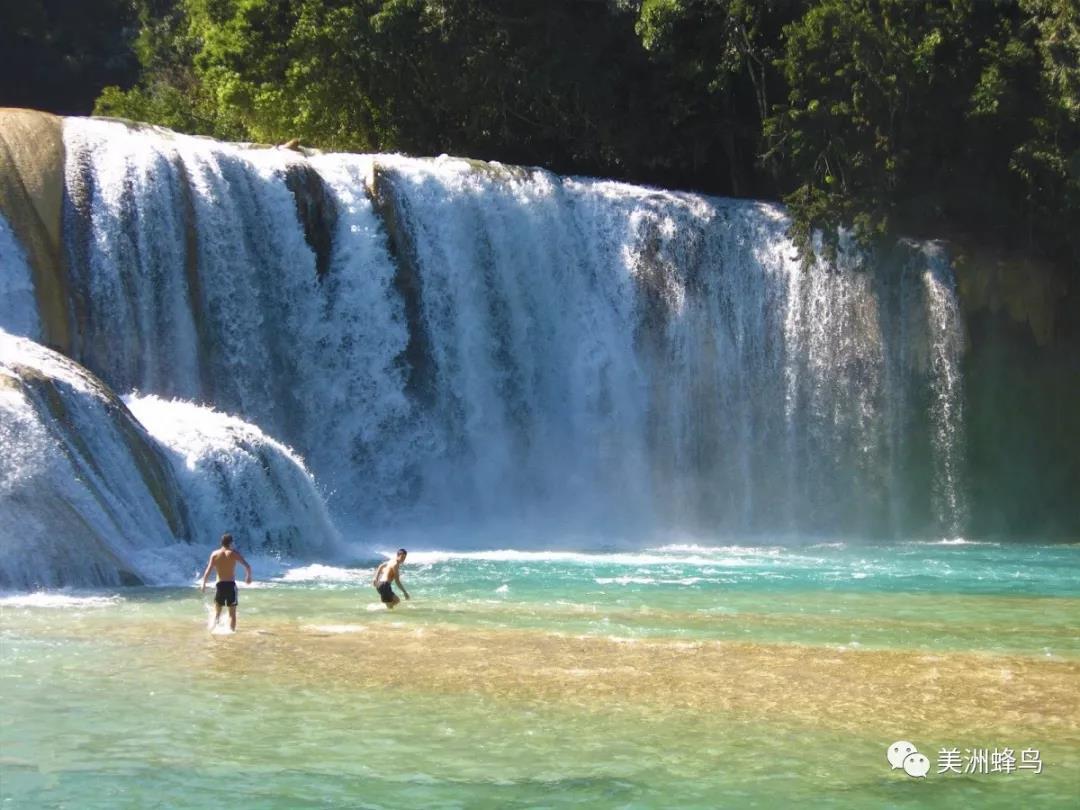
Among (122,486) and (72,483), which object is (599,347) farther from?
(72,483)

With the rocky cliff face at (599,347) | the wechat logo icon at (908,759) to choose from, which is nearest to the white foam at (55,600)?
the wechat logo icon at (908,759)

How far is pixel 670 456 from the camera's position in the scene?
30.0 metres

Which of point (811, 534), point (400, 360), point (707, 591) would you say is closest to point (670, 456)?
point (811, 534)

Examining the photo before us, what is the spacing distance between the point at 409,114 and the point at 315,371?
11.3m

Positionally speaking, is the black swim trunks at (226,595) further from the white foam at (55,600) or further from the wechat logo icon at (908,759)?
the wechat logo icon at (908,759)

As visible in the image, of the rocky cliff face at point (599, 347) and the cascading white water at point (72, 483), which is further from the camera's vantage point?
the rocky cliff face at point (599, 347)

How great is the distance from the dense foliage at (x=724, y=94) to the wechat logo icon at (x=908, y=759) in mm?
21036

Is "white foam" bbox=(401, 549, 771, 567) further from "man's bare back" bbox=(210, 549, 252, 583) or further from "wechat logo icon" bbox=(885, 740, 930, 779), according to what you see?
"wechat logo icon" bbox=(885, 740, 930, 779)

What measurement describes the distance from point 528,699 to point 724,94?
24.0 metres

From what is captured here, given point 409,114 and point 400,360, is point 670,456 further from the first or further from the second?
point 409,114

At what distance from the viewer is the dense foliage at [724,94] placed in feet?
98.9

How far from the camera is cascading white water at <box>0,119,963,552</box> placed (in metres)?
26.3

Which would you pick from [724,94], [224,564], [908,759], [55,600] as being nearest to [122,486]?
[55,600]

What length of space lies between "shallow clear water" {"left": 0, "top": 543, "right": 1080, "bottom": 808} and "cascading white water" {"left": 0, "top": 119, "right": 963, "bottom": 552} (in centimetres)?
918
